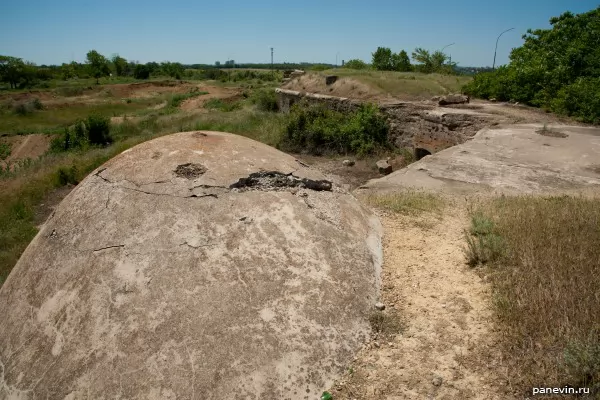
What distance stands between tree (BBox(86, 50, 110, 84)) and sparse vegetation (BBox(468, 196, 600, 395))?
5499 cm

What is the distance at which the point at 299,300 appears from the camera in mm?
2422

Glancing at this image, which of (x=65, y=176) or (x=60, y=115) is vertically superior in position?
(x=60, y=115)

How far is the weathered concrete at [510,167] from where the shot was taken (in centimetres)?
547

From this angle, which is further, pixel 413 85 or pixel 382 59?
pixel 382 59

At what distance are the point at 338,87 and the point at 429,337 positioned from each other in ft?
43.2

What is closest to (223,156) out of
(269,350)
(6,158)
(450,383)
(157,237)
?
(157,237)

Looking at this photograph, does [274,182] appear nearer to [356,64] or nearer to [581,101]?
[581,101]

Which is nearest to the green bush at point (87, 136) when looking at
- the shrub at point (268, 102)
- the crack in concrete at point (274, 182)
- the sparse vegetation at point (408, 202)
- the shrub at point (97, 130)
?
the shrub at point (97, 130)

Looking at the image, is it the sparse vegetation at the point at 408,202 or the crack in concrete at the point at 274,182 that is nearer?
the crack in concrete at the point at 274,182

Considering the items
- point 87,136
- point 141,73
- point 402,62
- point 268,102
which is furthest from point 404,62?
point 141,73

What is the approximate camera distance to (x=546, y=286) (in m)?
2.64

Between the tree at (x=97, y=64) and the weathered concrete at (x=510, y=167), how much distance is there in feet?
172

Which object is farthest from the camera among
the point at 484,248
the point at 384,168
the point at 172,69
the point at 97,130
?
Result: the point at 172,69

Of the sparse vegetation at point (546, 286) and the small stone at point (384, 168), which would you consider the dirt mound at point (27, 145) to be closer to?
the small stone at point (384, 168)
